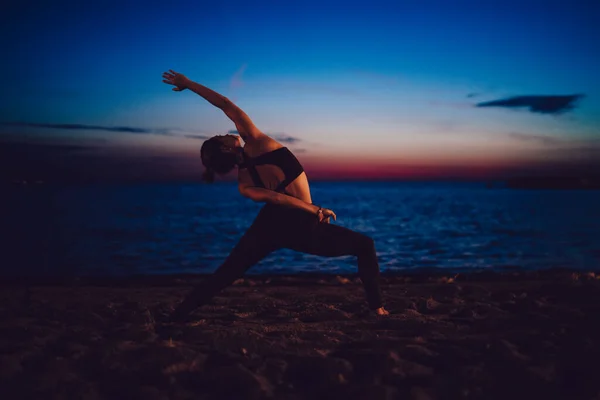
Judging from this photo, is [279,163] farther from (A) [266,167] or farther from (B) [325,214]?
(B) [325,214]

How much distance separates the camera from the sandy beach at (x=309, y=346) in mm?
2879

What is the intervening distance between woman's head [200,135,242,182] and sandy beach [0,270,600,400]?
1422mm

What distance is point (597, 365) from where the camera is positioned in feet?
10.2

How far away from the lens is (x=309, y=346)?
12.3 ft

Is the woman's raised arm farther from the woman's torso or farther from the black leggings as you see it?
the black leggings

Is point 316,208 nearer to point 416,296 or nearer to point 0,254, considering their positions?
point 416,296

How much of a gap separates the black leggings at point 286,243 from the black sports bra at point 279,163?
0.78 ft

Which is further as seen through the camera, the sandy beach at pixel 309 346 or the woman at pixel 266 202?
the woman at pixel 266 202

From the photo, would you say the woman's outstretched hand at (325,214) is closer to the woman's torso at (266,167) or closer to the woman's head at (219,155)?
the woman's torso at (266,167)

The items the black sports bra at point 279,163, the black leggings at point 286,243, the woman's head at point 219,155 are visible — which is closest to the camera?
the woman's head at point 219,155

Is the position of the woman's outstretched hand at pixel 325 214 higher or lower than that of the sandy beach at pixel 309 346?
higher

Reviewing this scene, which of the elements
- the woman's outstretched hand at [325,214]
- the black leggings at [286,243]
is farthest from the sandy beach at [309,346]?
the woman's outstretched hand at [325,214]

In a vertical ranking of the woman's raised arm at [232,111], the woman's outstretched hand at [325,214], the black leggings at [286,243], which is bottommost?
the black leggings at [286,243]

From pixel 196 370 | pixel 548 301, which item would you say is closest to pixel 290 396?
pixel 196 370
